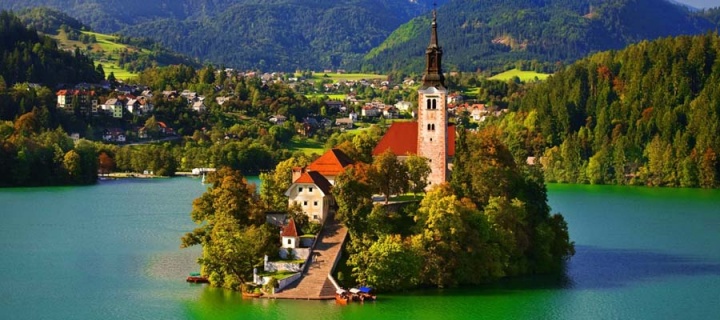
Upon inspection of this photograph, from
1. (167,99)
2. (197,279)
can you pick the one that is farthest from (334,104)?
(197,279)

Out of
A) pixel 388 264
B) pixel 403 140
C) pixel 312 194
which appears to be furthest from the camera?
pixel 403 140

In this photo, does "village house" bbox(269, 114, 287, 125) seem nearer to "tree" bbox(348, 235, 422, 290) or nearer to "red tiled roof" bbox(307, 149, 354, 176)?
"red tiled roof" bbox(307, 149, 354, 176)

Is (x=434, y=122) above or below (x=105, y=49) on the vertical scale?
below

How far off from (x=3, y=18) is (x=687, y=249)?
10352cm

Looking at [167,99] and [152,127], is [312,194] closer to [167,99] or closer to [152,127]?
[152,127]

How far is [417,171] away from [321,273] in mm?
9081

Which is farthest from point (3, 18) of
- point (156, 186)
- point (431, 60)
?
point (431, 60)

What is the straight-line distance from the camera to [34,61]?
127312 millimetres

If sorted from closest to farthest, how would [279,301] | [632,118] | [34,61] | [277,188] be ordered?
[279,301]
[277,188]
[632,118]
[34,61]

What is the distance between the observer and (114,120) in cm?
12050

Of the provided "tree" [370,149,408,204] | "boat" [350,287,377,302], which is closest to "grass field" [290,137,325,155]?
"tree" [370,149,408,204]

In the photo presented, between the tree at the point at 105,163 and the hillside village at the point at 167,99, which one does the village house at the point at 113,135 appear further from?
the tree at the point at 105,163

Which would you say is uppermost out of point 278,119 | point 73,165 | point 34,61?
point 34,61

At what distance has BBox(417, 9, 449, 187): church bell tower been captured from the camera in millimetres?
51719
